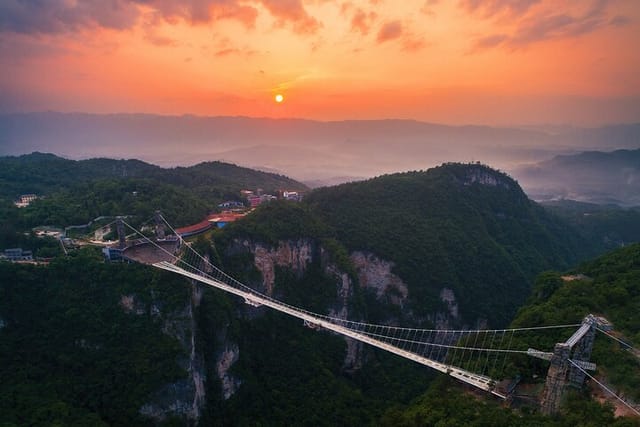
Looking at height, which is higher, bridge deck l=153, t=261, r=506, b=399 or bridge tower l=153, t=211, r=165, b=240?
bridge tower l=153, t=211, r=165, b=240

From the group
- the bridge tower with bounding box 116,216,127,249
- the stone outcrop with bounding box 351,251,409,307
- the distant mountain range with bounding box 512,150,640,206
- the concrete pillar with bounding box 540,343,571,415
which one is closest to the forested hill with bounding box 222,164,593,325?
the stone outcrop with bounding box 351,251,409,307

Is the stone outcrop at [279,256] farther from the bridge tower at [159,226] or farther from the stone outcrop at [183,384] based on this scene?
the stone outcrop at [183,384]

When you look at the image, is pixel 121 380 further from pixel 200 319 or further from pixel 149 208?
pixel 149 208

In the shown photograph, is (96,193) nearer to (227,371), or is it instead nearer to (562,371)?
(227,371)

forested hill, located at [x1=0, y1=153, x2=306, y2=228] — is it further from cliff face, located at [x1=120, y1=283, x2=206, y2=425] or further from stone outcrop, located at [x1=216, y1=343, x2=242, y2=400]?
stone outcrop, located at [x1=216, y1=343, x2=242, y2=400]

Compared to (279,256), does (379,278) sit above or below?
below

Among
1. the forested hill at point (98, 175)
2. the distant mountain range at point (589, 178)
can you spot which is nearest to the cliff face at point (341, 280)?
the forested hill at point (98, 175)

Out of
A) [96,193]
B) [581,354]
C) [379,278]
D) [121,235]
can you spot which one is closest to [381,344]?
[581,354]
